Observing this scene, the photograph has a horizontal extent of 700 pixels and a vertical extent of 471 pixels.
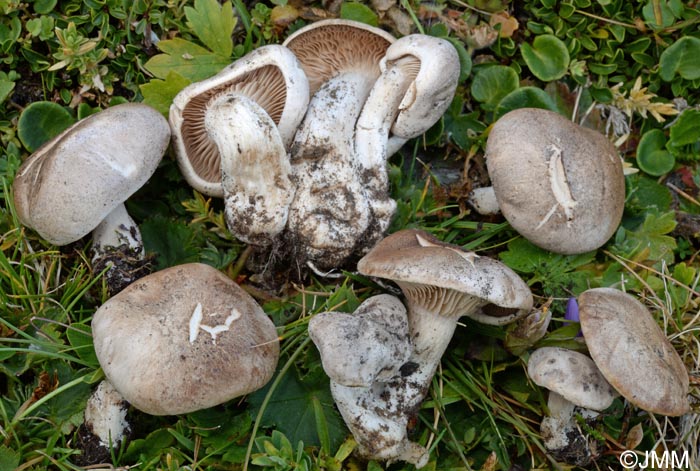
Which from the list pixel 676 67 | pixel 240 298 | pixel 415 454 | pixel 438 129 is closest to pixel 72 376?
pixel 240 298

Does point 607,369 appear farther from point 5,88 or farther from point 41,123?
point 5,88

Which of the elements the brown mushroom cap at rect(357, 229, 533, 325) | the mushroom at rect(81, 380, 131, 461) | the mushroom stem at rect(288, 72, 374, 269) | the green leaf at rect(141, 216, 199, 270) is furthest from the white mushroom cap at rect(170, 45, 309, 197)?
the mushroom at rect(81, 380, 131, 461)

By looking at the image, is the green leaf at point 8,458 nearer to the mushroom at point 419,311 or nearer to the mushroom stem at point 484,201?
the mushroom at point 419,311

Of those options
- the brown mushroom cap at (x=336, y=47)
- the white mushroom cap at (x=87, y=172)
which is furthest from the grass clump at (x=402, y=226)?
the white mushroom cap at (x=87, y=172)

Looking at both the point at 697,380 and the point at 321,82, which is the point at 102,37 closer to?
the point at 321,82

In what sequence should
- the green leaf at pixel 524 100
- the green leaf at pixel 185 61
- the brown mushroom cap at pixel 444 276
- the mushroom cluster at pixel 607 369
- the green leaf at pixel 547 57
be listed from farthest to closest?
the green leaf at pixel 547 57 → the green leaf at pixel 524 100 → the green leaf at pixel 185 61 → the mushroom cluster at pixel 607 369 → the brown mushroom cap at pixel 444 276

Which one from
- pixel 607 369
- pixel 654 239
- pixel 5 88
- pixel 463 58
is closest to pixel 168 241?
pixel 5 88
